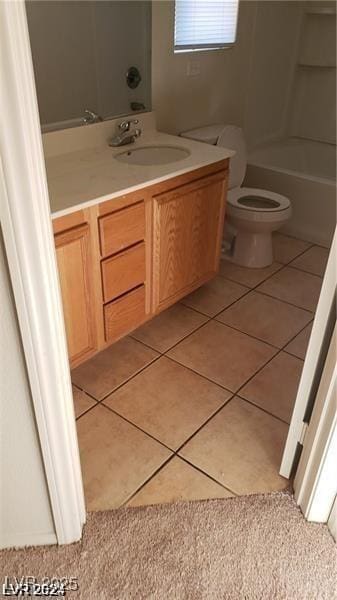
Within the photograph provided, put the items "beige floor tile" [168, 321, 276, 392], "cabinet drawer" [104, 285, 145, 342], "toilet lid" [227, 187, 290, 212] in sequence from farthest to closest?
"toilet lid" [227, 187, 290, 212] → "beige floor tile" [168, 321, 276, 392] → "cabinet drawer" [104, 285, 145, 342]

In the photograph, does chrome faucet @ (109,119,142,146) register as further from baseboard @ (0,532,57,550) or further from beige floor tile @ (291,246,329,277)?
baseboard @ (0,532,57,550)

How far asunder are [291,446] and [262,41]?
276cm

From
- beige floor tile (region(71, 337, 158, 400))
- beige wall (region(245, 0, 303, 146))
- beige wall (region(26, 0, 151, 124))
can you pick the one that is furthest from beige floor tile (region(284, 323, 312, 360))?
beige wall (region(245, 0, 303, 146))

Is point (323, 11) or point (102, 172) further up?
point (323, 11)

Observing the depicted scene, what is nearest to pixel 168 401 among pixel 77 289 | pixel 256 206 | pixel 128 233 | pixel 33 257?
pixel 77 289

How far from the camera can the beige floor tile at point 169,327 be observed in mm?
2250

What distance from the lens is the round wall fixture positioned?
231 centimetres

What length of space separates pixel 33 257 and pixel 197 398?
119 cm

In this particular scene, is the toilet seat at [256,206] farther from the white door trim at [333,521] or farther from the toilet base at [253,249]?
the white door trim at [333,521]

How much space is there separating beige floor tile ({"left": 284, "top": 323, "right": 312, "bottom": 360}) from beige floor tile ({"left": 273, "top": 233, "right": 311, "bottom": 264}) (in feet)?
2.59

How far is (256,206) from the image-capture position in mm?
2900

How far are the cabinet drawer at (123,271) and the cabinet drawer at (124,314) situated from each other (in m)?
0.04

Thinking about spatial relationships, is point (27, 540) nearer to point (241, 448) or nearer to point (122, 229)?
point (241, 448)

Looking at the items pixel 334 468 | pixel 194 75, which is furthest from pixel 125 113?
pixel 334 468
